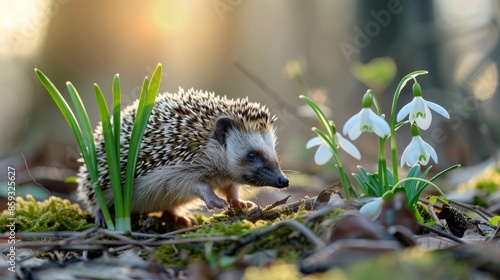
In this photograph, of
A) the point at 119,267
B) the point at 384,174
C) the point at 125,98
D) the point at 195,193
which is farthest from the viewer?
the point at 125,98

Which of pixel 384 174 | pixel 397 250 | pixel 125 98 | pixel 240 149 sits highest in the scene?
pixel 125 98

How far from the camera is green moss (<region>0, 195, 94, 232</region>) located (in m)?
4.88

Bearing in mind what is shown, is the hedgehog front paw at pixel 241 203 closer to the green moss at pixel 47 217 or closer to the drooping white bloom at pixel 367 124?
the green moss at pixel 47 217

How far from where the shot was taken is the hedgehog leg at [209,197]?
4.79m

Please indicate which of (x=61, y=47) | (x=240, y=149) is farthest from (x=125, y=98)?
(x=240, y=149)

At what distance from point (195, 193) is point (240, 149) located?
24.5 inches

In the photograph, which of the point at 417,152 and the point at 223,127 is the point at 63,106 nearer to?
the point at 223,127

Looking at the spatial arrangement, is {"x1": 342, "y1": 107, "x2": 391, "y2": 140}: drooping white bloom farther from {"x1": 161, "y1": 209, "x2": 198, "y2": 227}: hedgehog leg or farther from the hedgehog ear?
{"x1": 161, "y1": 209, "x2": 198, "y2": 227}: hedgehog leg

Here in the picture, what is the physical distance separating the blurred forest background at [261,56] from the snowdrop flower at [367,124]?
426cm

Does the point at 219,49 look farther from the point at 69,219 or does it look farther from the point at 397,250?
the point at 397,250

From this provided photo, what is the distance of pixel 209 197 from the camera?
493 cm

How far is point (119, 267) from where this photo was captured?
9.38ft

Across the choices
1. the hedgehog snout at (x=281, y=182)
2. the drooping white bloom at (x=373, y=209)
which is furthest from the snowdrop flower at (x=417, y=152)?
the hedgehog snout at (x=281, y=182)

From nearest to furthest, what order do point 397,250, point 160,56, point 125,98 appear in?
point 397,250, point 125,98, point 160,56
